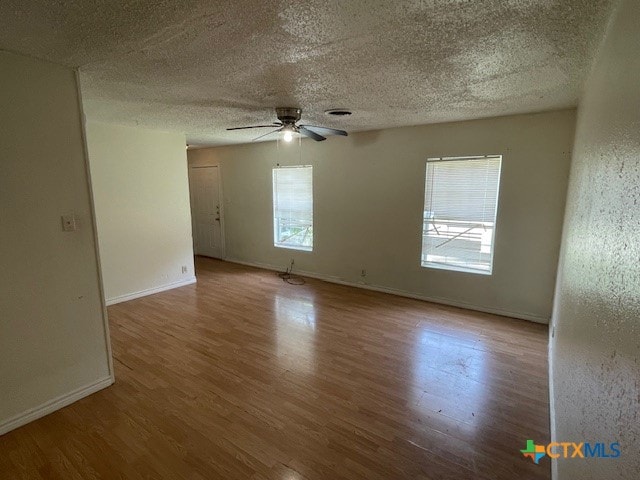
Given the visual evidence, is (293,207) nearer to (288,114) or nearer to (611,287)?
(288,114)

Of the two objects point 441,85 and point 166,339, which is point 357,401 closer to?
point 166,339

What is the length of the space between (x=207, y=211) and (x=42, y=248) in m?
4.86

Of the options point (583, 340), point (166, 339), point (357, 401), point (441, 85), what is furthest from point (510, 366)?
point (166, 339)

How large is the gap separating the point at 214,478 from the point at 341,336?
1.83 metres

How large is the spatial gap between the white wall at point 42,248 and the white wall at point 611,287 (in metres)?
2.91

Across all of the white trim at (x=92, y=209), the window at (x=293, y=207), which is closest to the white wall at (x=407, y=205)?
the window at (x=293, y=207)

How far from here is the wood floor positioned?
177 centimetres

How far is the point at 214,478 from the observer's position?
1.67 metres

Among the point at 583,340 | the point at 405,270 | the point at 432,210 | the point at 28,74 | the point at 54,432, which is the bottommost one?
the point at 54,432

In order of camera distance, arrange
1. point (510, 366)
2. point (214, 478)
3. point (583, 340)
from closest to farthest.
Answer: point (583, 340)
point (214, 478)
point (510, 366)

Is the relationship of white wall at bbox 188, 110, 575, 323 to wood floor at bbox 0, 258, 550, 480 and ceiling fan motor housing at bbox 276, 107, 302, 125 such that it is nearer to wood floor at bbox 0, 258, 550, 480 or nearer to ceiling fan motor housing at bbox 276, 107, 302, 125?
wood floor at bbox 0, 258, 550, 480

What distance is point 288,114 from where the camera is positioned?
314 centimetres

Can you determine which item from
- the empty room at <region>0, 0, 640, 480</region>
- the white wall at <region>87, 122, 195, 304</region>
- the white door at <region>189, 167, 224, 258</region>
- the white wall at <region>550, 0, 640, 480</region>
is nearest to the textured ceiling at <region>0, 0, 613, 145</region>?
the empty room at <region>0, 0, 640, 480</region>

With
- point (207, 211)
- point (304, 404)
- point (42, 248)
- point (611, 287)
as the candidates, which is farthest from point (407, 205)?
point (207, 211)
